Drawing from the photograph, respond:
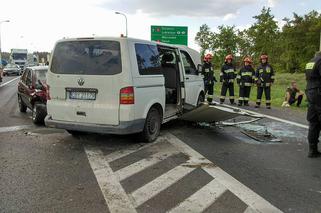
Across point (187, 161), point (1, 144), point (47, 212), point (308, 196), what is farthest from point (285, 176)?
point (1, 144)

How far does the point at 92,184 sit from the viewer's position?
4.87 meters

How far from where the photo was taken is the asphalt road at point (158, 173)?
167 inches

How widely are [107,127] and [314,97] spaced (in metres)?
3.33

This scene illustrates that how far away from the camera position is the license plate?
6.60 metres

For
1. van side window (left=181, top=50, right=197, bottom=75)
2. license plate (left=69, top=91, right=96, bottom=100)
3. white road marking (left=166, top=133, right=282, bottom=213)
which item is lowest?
white road marking (left=166, top=133, right=282, bottom=213)

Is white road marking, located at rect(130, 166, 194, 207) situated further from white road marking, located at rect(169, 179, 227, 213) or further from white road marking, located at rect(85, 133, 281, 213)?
white road marking, located at rect(169, 179, 227, 213)

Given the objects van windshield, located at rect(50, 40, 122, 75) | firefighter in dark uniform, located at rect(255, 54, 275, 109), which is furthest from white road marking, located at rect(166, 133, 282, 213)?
firefighter in dark uniform, located at rect(255, 54, 275, 109)

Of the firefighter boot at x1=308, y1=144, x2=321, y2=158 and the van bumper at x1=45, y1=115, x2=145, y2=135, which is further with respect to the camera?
the van bumper at x1=45, y1=115, x2=145, y2=135

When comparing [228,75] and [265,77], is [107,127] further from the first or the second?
[228,75]

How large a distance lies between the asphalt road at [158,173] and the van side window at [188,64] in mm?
1555

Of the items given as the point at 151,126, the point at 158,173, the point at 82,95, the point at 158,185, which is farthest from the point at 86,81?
the point at 158,185

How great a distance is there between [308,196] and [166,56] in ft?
15.5

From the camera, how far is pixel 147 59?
275 inches

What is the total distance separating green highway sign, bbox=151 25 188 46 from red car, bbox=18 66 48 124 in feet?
49.0
